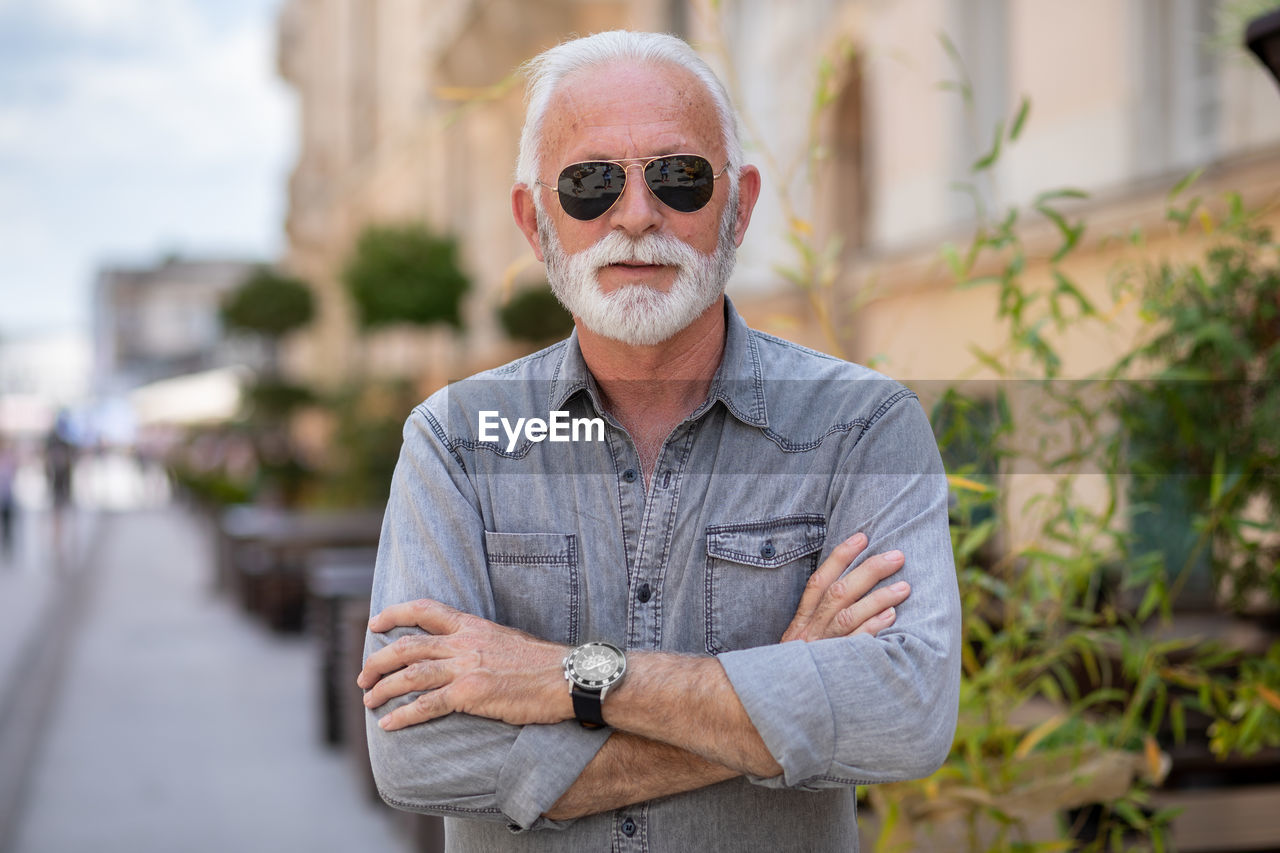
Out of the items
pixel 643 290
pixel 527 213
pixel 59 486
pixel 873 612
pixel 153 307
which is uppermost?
pixel 527 213

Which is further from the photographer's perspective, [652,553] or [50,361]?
[50,361]

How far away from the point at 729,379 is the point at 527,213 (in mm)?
387

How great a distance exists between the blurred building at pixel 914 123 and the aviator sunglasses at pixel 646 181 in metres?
0.24

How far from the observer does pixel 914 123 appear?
950cm

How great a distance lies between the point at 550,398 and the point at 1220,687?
5.81 ft

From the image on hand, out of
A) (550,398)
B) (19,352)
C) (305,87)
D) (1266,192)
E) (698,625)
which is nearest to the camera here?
(698,625)

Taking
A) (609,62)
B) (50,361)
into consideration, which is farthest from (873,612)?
(50,361)

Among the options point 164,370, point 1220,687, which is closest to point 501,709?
point 1220,687

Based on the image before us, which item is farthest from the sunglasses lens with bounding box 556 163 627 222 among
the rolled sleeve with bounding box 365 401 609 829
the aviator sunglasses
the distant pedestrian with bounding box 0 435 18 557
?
the distant pedestrian with bounding box 0 435 18 557

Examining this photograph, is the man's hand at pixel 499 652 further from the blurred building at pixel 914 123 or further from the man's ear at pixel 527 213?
the blurred building at pixel 914 123

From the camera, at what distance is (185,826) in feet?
18.6

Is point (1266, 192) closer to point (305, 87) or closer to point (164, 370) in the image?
point (305, 87)

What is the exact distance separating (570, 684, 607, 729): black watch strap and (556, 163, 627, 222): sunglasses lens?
25.1 inches

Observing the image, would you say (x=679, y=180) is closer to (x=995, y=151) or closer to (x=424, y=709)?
(x=424, y=709)
